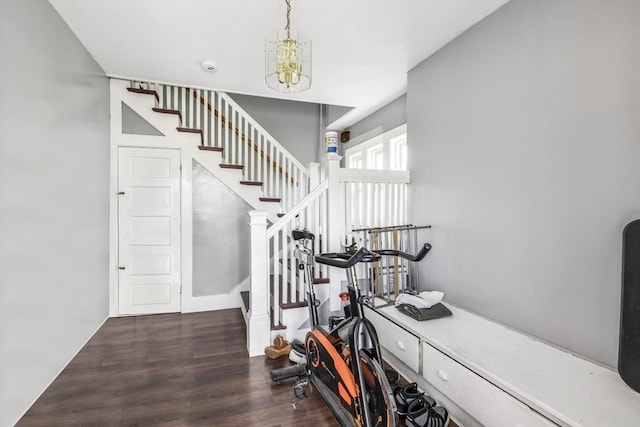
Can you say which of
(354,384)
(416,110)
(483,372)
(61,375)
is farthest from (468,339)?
(61,375)

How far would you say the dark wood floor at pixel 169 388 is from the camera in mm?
1839

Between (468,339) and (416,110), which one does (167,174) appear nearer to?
(416,110)

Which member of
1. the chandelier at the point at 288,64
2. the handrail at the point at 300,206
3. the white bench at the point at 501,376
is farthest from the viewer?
the handrail at the point at 300,206

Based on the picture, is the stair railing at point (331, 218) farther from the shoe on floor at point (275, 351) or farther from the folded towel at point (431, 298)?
the folded towel at point (431, 298)

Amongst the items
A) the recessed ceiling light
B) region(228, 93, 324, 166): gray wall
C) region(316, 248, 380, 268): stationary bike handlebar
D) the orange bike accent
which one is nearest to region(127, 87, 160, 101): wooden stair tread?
the recessed ceiling light

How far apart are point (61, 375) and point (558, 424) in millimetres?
3120

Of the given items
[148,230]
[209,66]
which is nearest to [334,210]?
[209,66]

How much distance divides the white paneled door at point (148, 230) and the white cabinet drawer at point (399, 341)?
260 cm

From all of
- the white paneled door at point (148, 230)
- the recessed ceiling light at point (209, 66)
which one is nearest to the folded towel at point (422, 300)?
the white paneled door at point (148, 230)

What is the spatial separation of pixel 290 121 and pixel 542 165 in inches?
165

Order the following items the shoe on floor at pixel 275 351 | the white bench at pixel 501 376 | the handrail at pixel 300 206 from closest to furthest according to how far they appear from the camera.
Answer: the white bench at pixel 501 376 → the shoe on floor at pixel 275 351 → the handrail at pixel 300 206

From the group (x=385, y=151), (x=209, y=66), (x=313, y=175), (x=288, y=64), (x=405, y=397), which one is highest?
(x=209, y=66)

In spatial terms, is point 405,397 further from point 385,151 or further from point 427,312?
Answer: point 385,151

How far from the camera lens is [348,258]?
193 centimetres
